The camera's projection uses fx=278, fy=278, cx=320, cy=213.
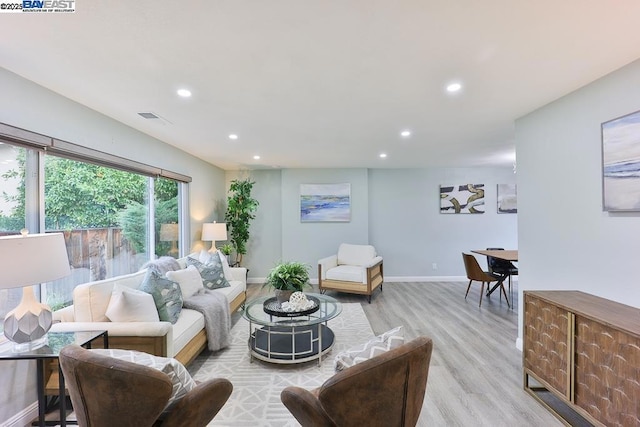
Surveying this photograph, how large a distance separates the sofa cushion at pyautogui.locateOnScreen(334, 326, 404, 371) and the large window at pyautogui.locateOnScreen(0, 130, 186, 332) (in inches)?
97.4

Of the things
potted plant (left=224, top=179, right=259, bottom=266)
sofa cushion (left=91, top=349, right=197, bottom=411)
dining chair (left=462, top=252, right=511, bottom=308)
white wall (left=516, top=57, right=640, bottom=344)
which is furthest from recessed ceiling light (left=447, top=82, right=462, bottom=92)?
potted plant (left=224, top=179, right=259, bottom=266)

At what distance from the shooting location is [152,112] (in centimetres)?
273

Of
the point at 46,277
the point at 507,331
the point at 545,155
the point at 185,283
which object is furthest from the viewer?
the point at 507,331

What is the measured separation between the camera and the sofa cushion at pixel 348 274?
469 cm

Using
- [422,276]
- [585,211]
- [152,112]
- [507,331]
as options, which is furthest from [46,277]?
[422,276]

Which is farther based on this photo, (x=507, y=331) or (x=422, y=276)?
(x=422, y=276)

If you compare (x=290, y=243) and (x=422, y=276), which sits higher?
(x=290, y=243)

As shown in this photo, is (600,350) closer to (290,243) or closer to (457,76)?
(457,76)

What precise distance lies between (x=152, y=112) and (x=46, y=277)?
176 centimetres

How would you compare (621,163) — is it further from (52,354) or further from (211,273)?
(211,273)

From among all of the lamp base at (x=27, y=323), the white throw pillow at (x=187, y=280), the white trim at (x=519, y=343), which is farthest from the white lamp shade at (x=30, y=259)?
the white trim at (x=519, y=343)

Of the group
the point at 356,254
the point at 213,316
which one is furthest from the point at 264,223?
the point at 213,316

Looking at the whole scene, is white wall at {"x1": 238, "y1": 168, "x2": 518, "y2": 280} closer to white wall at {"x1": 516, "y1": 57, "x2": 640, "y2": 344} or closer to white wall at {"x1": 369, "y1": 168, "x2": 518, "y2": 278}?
white wall at {"x1": 369, "y1": 168, "x2": 518, "y2": 278}

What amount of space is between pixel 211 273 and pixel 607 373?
147 inches
